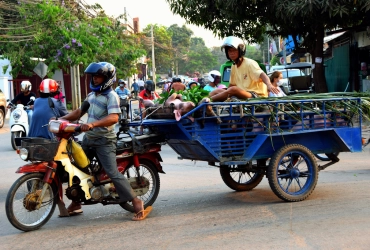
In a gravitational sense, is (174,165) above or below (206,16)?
below

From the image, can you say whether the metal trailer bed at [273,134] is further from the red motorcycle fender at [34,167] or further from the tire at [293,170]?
the red motorcycle fender at [34,167]

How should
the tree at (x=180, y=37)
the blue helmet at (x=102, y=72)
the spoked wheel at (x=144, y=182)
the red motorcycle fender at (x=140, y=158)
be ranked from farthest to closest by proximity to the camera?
the tree at (x=180, y=37) → the spoked wheel at (x=144, y=182) → the red motorcycle fender at (x=140, y=158) → the blue helmet at (x=102, y=72)

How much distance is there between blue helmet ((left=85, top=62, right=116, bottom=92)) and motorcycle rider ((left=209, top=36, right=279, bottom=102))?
1.40 meters

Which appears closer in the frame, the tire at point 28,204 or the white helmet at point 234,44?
the tire at point 28,204

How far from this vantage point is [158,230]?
17.8 feet

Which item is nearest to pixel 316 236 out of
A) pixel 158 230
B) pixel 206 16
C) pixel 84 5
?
pixel 158 230

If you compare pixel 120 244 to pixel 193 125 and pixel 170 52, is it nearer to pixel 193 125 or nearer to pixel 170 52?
pixel 193 125

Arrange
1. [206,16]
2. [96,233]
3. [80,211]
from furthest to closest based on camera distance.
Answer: [206,16] → [80,211] → [96,233]

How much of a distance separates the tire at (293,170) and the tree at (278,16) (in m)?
8.00

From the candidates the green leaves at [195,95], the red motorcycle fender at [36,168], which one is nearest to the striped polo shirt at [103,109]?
the red motorcycle fender at [36,168]

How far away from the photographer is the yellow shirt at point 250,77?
6834mm

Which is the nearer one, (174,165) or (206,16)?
(174,165)

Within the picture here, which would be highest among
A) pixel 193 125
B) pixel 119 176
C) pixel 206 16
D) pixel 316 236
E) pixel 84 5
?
pixel 84 5

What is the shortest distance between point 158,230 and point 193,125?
124cm
